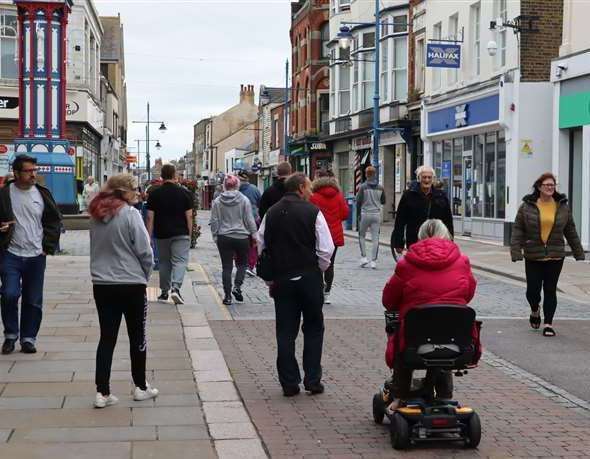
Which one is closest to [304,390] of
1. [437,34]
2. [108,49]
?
[437,34]

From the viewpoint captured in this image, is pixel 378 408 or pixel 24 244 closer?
pixel 378 408

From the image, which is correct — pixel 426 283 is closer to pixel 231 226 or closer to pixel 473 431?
pixel 473 431

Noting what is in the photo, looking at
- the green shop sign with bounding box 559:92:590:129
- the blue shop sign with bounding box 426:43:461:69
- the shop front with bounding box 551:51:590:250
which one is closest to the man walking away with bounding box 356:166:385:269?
the shop front with bounding box 551:51:590:250

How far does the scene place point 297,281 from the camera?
7.20 meters

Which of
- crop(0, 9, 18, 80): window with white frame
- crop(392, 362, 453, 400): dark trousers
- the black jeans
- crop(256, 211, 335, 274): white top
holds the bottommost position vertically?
crop(392, 362, 453, 400): dark trousers

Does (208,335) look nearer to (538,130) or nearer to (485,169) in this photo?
(538,130)

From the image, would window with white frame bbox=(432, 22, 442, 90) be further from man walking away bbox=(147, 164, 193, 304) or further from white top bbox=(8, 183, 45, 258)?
white top bbox=(8, 183, 45, 258)

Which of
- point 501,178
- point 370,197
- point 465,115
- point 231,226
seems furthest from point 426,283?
point 465,115

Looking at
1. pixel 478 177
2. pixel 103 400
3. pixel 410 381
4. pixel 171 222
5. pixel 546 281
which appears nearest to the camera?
pixel 410 381

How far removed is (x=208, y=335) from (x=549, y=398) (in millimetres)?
3737

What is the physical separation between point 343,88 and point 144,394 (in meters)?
37.8

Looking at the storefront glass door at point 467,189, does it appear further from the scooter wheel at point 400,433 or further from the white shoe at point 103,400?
the scooter wheel at point 400,433

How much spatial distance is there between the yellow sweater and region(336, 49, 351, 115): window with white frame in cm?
3280

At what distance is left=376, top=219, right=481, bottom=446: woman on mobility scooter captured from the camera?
5801 mm
